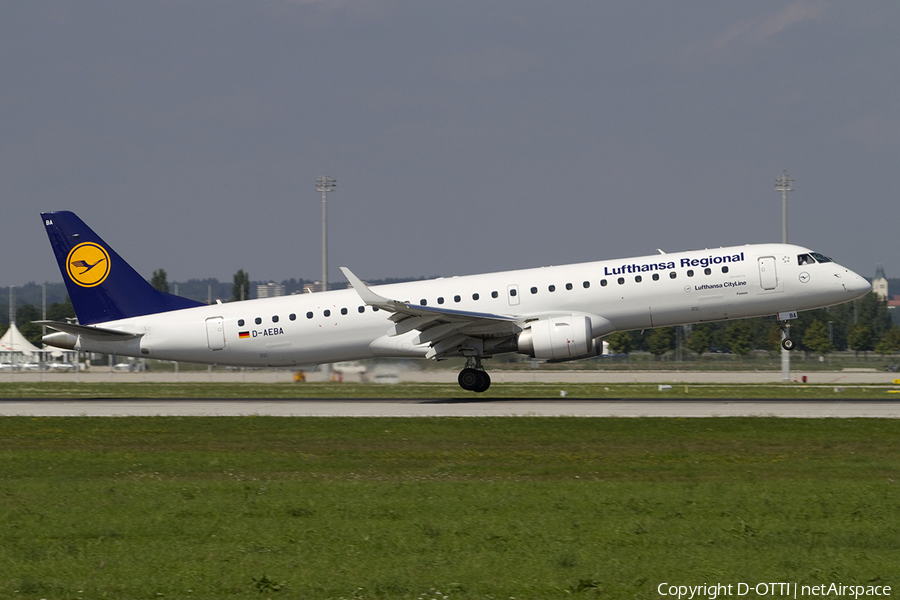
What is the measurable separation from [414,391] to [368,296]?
37.8 ft

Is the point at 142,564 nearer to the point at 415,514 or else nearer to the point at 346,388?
the point at 415,514

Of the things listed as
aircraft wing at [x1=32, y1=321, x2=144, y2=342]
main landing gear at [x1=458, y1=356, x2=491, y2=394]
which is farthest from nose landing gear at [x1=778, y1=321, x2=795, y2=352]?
aircraft wing at [x1=32, y1=321, x2=144, y2=342]

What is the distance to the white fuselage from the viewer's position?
1227 inches

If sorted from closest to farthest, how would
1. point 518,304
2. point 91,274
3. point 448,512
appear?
1. point 448,512
2. point 518,304
3. point 91,274

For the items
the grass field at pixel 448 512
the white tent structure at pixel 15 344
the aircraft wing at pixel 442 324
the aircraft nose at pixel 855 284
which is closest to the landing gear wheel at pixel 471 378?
the aircraft wing at pixel 442 324

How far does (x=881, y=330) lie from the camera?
14562 cm

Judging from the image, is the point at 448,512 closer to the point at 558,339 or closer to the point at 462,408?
the point at 462,408

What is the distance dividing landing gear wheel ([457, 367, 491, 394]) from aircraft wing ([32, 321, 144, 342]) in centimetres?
1194

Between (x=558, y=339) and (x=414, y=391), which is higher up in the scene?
(x=558, y=339)

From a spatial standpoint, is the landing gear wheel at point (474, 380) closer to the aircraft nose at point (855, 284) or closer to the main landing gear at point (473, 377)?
the main landing gear at point (473, 377)

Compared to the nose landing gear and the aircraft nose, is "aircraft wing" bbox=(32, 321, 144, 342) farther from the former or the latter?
the aircraft nose

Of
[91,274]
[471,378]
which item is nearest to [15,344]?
[91,274]

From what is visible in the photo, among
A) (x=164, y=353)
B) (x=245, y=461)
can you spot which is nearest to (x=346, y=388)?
(x=164, y=353)

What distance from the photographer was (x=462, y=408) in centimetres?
2919
